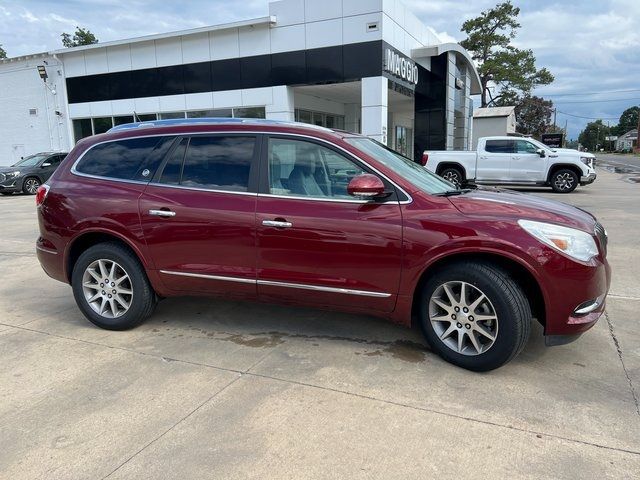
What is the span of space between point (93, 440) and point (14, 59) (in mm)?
26584

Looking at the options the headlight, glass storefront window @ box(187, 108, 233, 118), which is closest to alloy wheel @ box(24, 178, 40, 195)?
glass storefront window @ box(187, 108, 233, 118)

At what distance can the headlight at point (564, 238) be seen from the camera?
10.8 feet

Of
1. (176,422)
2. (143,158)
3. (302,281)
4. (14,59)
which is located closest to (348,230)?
(302,281)

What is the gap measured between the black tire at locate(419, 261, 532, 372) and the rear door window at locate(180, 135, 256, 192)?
5.69 ft

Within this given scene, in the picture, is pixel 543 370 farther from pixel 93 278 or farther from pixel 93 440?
pixel 93 278

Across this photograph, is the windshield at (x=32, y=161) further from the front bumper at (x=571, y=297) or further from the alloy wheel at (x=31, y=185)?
the front bumper at (x=571, y=297)

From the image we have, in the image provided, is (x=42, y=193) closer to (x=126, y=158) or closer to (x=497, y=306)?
(x=126, y=158)

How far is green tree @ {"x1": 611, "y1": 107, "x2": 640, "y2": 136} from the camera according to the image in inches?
5600

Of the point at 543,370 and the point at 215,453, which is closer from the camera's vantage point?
the point at 215,453

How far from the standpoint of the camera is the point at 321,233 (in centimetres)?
369

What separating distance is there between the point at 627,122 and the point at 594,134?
36.3 feet

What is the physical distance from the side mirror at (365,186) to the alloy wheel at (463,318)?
82 centimetres

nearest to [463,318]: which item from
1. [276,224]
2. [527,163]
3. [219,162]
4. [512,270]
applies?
[512,270]

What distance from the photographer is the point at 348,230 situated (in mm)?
3629
